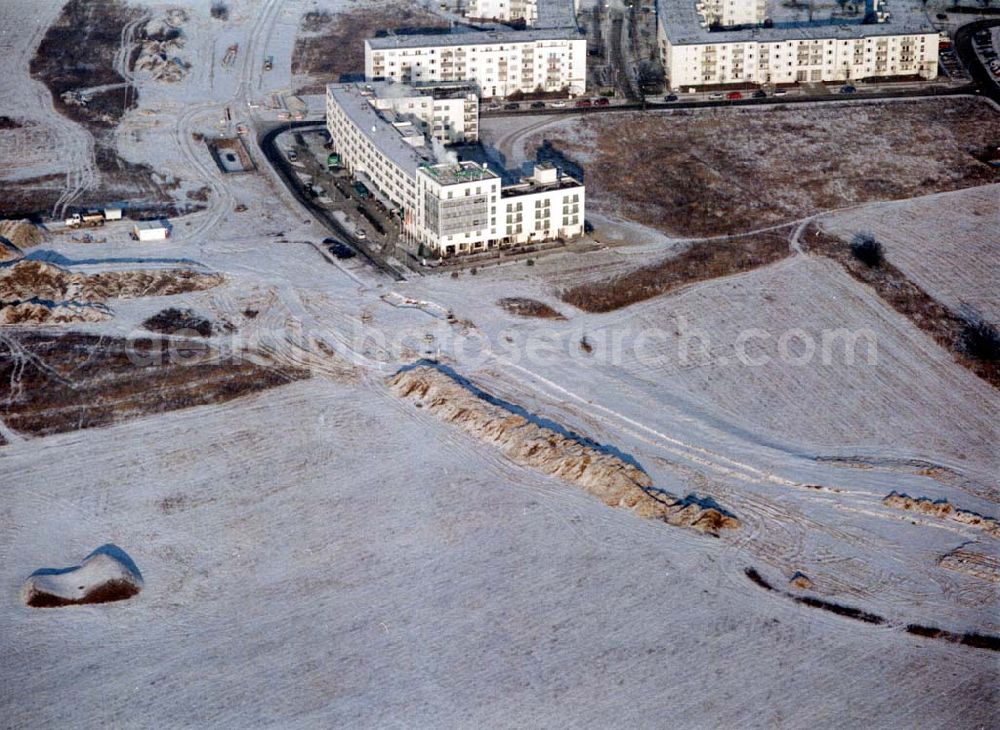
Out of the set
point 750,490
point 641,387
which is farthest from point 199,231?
point 750,490

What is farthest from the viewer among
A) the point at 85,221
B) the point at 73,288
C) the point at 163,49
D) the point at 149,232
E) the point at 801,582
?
the point at 163,49

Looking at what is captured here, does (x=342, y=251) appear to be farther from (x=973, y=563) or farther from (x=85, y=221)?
(x=973, y=563)

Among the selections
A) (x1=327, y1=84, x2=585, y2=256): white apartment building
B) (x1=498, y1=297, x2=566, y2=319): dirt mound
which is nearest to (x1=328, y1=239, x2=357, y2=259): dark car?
(x1=327, y1=84, x2=585, y2=256): white apartment building

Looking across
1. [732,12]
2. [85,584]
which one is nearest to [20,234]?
[85,584]

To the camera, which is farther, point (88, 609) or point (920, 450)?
point (920, 450)

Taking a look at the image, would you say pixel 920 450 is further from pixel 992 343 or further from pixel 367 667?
pixel 367 667

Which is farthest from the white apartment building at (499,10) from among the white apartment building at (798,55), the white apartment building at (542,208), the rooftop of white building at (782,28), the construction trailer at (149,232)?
the construction trailer at (149,232)

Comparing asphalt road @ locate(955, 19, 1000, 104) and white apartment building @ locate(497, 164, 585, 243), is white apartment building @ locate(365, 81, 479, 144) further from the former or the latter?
asphalt road @ locate(955, 19, 1000, 104)

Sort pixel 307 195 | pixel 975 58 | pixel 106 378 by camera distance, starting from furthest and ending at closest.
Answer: pixel 975 58 < pixel 307 195 < pixel 106 378
